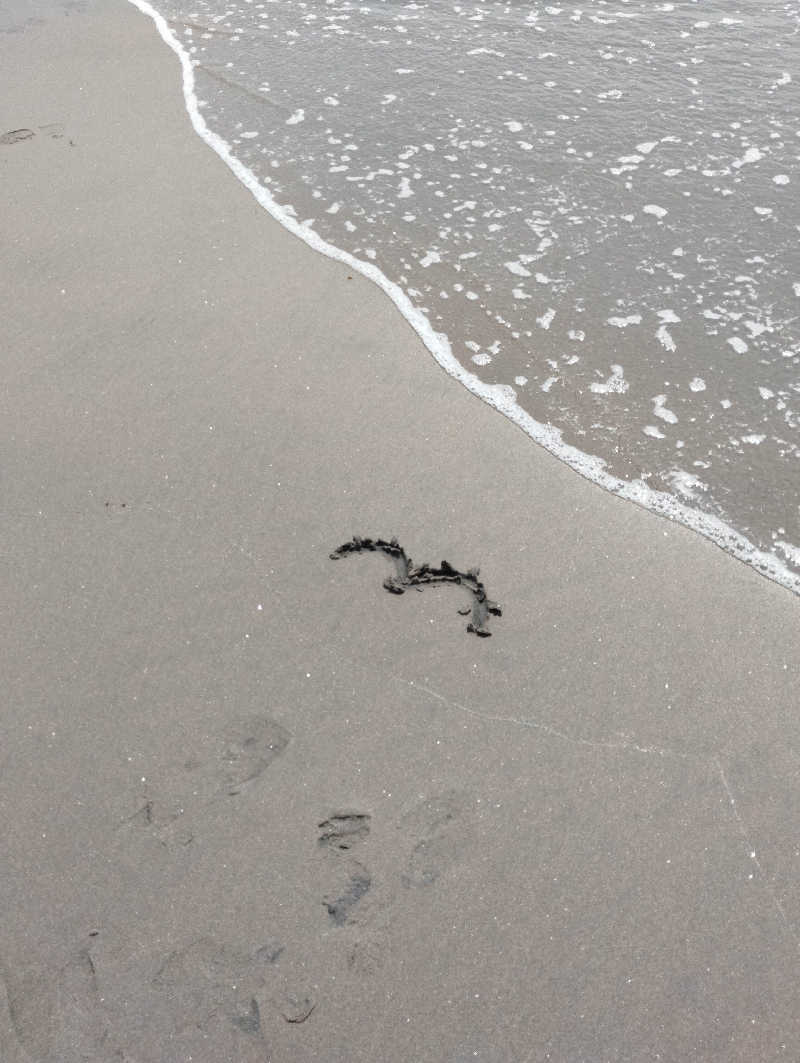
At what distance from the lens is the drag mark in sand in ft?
10.3

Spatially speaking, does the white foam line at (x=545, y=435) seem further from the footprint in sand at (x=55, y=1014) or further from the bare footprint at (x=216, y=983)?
the footprint in sand at (x=55, y=1014)

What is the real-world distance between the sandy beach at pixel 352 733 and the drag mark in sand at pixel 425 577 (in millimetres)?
44

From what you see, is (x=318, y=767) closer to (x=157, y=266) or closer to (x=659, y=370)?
(x=659, y=370)

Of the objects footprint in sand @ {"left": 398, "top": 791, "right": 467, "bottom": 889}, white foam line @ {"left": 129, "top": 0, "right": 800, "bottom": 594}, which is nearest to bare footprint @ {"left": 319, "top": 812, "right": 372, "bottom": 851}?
footprint in sand @ {"left": 398, "top": 791, "right": 467, "bottom": 889}

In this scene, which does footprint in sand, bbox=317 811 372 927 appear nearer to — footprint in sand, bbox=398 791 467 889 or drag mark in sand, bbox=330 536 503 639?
footprint in sand, bbox=398 791 467 889

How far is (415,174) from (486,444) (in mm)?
2553

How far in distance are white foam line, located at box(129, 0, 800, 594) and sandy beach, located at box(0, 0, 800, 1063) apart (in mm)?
82

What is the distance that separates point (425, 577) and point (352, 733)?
65 centimetres

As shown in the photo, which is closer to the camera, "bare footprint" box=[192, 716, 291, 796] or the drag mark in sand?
"bare footprint" box=[192, 716, 291, 796]

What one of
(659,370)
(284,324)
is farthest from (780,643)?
(284,324)

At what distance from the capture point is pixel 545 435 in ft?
12.5

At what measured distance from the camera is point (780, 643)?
3068 millimetres

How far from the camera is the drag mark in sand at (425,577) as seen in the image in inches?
123

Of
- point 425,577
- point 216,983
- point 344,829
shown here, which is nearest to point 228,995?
point 216,983
